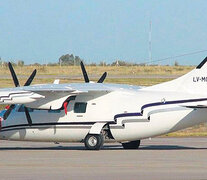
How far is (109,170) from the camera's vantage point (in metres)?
22.9

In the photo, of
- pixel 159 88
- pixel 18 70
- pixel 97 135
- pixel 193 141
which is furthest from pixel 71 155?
pixel 18 70

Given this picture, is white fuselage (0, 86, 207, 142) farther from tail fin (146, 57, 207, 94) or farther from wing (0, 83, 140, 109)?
wing (0, 83, 140, 109)

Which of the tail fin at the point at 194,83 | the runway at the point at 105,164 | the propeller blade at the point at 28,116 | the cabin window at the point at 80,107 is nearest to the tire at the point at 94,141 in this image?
the runway at the point at 105,164

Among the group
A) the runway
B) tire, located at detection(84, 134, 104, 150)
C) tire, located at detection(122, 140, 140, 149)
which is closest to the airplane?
tire, located at detection(84, 134, 104, 150)

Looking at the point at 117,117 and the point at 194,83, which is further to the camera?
the point at 117,117

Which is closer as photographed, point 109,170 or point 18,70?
point 109,170

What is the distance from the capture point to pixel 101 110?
3294 centimetres

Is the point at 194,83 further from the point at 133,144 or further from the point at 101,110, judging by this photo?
the point at 133,144

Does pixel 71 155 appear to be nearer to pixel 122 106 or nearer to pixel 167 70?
pixel 122 106

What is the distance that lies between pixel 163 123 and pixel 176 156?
354cm

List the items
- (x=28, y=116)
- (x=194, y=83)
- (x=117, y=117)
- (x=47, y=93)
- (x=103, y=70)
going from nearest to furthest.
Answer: (x=194, y=83)
(x=117, y=117)
(x=47, y=93)
(x=28, y=116)
(x=103, y=70)

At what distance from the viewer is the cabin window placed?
3319 centimetres

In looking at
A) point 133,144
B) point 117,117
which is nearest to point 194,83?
point 117,117

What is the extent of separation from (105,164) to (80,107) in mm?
8430
